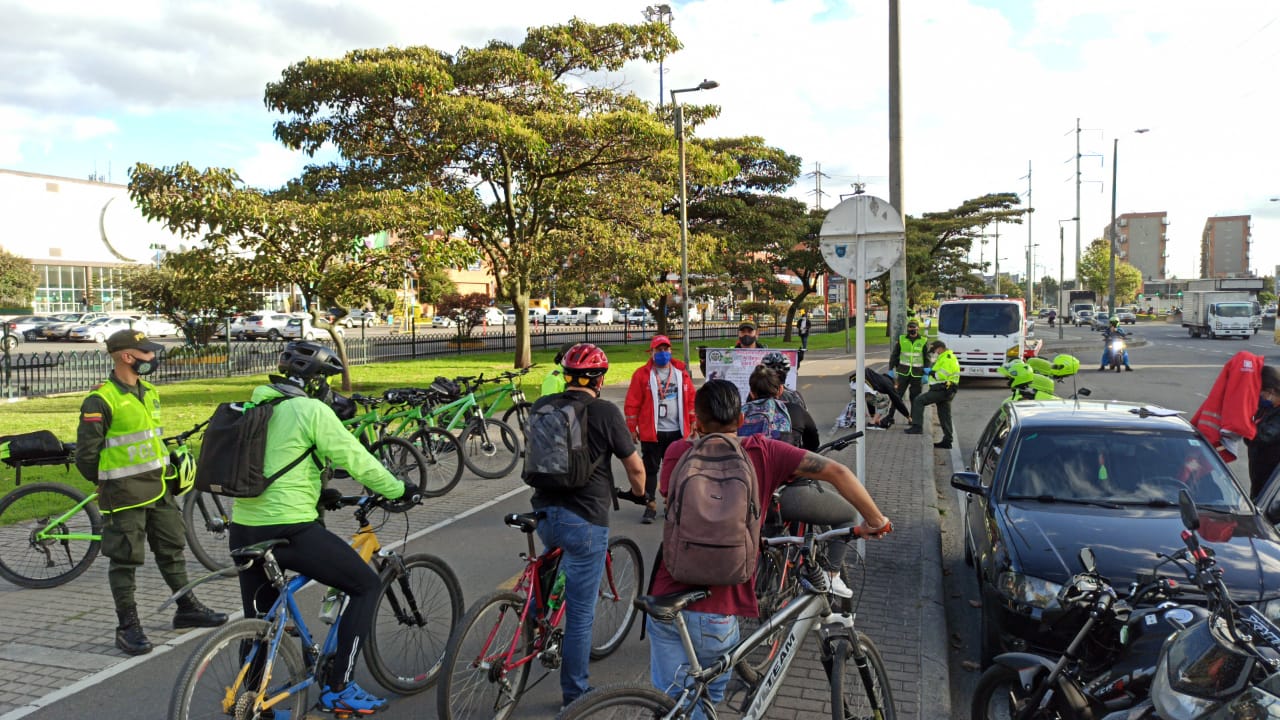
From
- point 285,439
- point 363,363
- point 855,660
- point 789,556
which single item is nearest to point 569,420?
point 285,439

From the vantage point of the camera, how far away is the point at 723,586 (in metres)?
3.00

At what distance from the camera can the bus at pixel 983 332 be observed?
851 inches

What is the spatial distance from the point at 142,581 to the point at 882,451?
8.80 meters

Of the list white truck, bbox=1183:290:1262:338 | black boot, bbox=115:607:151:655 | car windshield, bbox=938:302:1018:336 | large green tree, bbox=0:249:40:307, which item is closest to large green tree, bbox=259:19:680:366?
car windshield, bbox=938:302:1018:336

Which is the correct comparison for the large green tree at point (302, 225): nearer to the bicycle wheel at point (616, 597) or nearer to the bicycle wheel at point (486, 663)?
the bicycle wheel at point (616, 597)

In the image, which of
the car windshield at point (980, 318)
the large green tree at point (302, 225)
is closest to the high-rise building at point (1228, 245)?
the car windshield at point (980, 318)

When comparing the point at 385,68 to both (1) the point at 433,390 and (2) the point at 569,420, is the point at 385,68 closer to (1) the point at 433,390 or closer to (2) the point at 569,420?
(1) the point at 433,390

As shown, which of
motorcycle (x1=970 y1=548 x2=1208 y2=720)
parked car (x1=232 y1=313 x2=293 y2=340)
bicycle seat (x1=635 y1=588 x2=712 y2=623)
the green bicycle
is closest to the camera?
bicycle seat (x1=635 y1=588 x2=712 y2=623)

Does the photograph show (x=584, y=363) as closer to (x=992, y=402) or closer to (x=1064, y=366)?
(x=1064, y=366)

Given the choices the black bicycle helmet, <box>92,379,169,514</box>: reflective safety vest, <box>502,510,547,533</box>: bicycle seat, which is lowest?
<box>502,510,547,533</box>: bicycle seat

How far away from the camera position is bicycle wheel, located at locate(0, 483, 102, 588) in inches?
251

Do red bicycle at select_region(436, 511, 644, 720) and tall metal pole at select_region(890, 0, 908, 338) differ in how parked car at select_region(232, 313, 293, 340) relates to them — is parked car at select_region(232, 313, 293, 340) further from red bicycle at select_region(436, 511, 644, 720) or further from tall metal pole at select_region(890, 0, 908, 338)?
red bicycle at select_region(436, 511, 644, 720)


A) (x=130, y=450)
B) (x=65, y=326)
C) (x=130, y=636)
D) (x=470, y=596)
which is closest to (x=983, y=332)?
(x=470, y=596)

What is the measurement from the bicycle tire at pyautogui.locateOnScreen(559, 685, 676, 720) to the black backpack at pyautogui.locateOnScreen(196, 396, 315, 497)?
1.80 m
